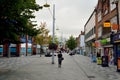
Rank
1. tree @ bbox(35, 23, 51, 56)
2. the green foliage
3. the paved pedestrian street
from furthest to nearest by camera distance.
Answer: tree @ bbox(35, 23, 51, 56), the green foliage, the paved pedestrian street

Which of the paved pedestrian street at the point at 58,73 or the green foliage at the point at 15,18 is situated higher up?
the green foliage at the point at 15,18

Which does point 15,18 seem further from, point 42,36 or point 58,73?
point 42,36

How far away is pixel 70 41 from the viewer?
448 ft

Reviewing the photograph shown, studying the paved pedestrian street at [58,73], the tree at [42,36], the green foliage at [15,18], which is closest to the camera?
the paved pedestrian street at [58,73]

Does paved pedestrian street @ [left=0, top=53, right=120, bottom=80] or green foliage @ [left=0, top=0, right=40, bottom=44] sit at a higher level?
green foliage @ [left=0, top=0, right=40, bottom=44]

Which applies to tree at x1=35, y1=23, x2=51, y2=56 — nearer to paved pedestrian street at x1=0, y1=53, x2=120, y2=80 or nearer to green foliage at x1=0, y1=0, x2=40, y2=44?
paved pedestrian street at x1=0, y1=53, x2=120, y2=80

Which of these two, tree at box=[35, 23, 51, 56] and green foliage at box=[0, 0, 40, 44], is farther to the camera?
tree at box=[35, 23, 51, 56]

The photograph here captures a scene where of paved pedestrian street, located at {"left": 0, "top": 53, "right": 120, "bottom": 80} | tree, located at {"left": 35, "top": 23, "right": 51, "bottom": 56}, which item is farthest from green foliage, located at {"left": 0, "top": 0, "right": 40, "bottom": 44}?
tree, located at {"left": 35, "top": 23, "right": 51, "bottom": 56}

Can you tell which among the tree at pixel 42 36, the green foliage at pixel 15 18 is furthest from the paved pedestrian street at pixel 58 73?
the tree at pixel 42 36

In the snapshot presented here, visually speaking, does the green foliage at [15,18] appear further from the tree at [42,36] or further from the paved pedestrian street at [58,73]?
the tree at [42,36]

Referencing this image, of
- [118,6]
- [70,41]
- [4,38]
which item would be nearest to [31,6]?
[4,38]

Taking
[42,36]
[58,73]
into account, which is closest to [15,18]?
[58,73]

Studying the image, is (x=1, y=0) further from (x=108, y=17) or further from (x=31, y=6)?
(x=108, y=17)

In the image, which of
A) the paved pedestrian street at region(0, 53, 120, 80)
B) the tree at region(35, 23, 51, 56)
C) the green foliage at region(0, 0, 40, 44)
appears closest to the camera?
the paved pedestrian street at region(0, 53, 120, 80)
